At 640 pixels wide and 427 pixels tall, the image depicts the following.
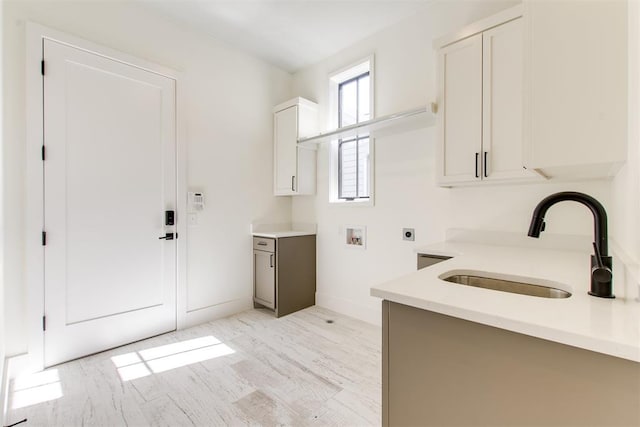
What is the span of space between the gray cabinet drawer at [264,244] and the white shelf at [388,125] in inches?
48.5

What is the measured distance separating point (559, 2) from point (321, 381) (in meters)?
2.32

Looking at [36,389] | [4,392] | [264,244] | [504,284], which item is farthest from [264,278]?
[504,284]

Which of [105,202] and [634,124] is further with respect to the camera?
[105,202]

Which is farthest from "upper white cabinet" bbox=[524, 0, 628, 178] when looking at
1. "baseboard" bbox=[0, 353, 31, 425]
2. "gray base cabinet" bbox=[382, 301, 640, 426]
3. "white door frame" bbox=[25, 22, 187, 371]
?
"baseboard" bbox=[0, 353, 31, 425]

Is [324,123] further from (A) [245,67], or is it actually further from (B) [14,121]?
(B) [14,121]

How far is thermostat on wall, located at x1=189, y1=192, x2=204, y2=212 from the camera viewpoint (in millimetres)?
2898

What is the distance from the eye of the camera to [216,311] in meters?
3.09

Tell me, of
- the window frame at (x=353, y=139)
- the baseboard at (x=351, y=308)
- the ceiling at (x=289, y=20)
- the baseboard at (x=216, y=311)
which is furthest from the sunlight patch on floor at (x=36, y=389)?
the ceiling at (x=289, y=20)

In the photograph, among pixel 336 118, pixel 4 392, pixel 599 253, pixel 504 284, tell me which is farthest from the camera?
pixel 336 118

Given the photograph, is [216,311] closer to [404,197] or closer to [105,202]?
[105,202]

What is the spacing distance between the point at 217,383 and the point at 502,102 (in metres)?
2.76

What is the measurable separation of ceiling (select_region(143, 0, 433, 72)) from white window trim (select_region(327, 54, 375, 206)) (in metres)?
0.27

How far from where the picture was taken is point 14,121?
2004mm

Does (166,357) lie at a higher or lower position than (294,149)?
lower
